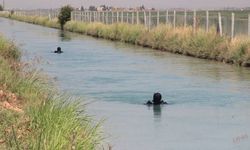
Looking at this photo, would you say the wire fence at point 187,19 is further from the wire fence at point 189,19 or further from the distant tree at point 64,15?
the distant tree at point 64,15

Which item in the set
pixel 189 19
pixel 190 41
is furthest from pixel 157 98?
pixel 189 19

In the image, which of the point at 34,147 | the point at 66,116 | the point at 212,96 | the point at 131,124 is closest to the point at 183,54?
the point at 212,96

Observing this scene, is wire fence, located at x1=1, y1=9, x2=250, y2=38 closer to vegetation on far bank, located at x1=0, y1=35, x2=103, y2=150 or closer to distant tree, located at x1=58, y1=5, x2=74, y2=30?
distant tree, located at x1=58, y1=5, x2=74, y2=30

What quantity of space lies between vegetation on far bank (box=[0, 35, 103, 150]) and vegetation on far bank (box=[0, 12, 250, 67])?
1454 centimetres

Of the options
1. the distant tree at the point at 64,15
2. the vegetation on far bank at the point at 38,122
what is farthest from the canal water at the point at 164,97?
the distant tree at the point at 64,15

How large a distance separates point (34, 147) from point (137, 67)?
18518 millimetres

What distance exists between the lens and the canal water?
456 inches

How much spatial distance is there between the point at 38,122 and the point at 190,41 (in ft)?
81.2

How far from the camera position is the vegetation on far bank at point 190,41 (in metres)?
27.8

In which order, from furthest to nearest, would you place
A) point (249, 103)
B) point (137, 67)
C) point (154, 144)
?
point (137, 67)
point (249, 103)
point (154, 144)

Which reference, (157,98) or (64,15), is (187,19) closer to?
(157,98)

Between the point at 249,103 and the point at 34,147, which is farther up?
the point at 34,147

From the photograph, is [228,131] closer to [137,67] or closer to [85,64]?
[137,67]

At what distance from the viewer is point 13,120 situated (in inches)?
387
